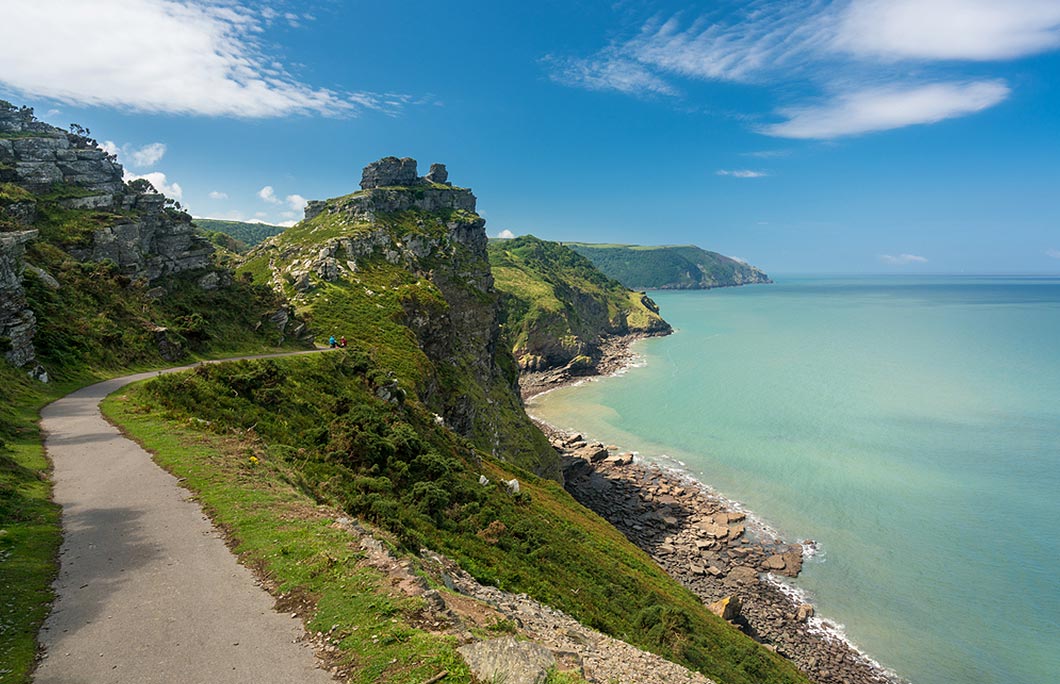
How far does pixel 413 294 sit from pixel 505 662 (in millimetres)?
55170

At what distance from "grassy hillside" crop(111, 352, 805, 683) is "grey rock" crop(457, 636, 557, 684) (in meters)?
7.19

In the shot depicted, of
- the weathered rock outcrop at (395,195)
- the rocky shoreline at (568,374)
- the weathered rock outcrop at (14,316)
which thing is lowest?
the rocky shoreline at (568,374)

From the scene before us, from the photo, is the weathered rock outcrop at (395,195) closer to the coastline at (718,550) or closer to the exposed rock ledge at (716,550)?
the coastline at (718,550)

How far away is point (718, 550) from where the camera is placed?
4853cm

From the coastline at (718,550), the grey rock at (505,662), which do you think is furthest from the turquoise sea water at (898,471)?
the grey rock at (505,662)

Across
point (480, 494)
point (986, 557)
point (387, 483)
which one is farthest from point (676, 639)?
point (986, 557)

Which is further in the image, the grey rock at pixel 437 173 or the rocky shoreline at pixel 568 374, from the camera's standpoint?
the rocky shoreline at pixel 568 374

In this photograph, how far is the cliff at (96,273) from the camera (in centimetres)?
2633

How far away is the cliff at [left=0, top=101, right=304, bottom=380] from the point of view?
26.3 meters

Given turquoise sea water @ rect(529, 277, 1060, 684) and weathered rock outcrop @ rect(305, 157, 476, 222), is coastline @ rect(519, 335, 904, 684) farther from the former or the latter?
weathered rock outcrop @ rect(305, 157, 476, 222)

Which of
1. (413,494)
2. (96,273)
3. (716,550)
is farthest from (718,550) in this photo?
(96,273)

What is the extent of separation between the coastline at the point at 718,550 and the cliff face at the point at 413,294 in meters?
9.63

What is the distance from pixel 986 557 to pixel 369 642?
201 ft

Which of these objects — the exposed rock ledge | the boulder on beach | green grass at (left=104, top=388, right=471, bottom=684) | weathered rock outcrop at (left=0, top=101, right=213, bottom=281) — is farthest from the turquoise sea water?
weathered rock outcrop at (left=0, top=101, right=213, bottom=281)
